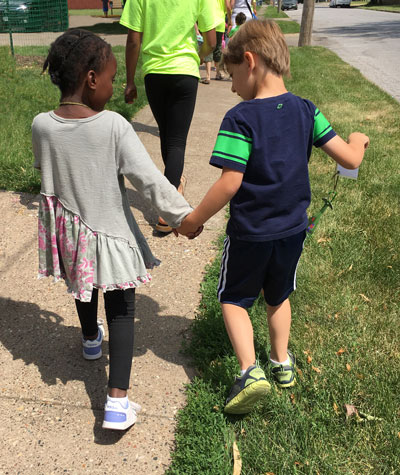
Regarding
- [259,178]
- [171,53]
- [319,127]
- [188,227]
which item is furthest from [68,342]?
[171,53]

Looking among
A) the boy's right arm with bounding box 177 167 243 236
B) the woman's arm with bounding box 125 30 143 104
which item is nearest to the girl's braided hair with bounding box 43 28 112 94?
the boy's right arm with bounding box 177 167 243 236

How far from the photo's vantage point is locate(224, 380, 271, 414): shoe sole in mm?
2125

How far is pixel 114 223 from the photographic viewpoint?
7.00 feet

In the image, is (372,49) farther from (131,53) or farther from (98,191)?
(98,191)

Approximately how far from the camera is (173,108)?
154 inches

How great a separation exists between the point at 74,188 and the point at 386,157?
4.47 meters

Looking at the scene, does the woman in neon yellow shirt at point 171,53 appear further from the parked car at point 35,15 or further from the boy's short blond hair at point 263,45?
the parked car at point 35,15

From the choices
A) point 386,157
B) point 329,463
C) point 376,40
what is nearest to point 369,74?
point 386,157

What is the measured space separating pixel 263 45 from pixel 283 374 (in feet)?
4.87

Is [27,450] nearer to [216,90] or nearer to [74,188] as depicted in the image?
[74,188]

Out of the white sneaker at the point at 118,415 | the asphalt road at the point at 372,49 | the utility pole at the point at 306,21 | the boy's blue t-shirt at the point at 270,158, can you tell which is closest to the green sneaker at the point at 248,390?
the white sneaker at the point at 118,415

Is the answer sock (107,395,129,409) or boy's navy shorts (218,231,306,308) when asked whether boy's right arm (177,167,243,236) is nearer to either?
boy's navy shorts (218,231,306,308)

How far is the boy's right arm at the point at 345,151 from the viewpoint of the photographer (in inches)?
87.3

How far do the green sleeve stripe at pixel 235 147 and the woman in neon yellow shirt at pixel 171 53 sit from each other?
6.60 ft
